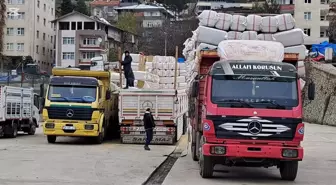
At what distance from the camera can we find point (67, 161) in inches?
664

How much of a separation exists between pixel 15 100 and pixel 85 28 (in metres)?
65.0

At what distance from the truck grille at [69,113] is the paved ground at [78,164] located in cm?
118

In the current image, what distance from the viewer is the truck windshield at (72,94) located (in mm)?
23797

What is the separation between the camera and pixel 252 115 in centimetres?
1314

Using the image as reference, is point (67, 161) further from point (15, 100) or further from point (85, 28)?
point (85, 28)

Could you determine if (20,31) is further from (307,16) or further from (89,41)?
(307,16)

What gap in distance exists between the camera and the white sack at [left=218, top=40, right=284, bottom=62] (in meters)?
14.4

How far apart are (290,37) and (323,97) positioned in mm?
29464

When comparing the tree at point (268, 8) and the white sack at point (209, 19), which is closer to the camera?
the white sack at point (209, 19)

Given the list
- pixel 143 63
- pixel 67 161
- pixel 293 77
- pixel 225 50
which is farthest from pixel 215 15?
pixel 143 63

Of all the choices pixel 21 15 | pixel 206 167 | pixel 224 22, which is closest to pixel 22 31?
pixel 21 15

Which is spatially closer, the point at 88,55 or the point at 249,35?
the point at 249,35

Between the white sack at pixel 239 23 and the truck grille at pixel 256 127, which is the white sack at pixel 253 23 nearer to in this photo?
the white sack at pixel 239 23

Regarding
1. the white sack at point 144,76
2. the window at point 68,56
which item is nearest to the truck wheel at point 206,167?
the white sack at point 144,76
